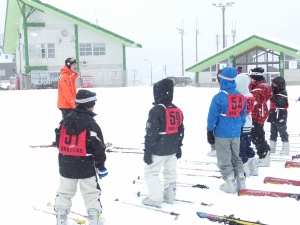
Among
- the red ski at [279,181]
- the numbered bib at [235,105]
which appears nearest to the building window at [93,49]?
the red ski at [279,181]

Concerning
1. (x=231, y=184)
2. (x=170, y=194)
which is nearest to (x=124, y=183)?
(x=170, y=194)

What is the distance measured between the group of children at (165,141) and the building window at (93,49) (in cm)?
3170

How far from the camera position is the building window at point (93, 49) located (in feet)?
122

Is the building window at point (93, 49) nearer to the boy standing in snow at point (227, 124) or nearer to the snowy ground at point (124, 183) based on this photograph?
the snowy ground at point (124, 183)

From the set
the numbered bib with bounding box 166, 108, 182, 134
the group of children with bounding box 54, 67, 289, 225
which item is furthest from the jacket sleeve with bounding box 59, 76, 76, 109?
the numbered bib with bounding box 166, 108, 182, 134

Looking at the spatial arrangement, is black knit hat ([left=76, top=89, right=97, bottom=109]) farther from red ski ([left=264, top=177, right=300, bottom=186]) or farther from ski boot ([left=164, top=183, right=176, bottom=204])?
red ski ([left=264, top=177, right=300, bottom=186])

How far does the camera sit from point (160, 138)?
191 inches

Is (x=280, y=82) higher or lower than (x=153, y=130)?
higher

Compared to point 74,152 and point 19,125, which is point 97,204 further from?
point 19,125

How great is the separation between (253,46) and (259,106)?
3222 centimetres

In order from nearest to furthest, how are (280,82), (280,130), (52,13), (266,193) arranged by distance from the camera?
Result: (266,193) < (280,82) < (280,130) < (52,13)

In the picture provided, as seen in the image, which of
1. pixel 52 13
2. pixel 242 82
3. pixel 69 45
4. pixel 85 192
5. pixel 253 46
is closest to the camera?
pixel 85 192

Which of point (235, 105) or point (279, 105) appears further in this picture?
point (279, 105)

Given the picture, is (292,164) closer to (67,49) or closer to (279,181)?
(279,181)
